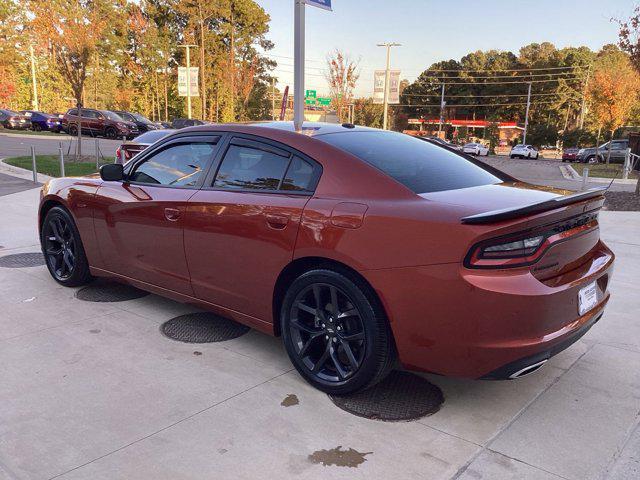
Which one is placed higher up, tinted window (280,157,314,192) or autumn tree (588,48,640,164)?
autumn tree (588,48,640,164)

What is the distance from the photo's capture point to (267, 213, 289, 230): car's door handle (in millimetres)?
3068

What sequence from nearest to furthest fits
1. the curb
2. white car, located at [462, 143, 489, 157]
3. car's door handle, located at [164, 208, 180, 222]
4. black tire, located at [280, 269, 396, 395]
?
black tire, located at [280, 269, 396, 395], car's door handle, located at [164, 208, 180, 222], the curb, white car, located at [462, 143, 489, 157]

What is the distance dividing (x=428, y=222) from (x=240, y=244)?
1.30 m

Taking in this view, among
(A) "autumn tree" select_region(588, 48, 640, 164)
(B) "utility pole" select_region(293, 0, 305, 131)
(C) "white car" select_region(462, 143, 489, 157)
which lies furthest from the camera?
(C) "white car" select_region(462, 143, 489, 157)

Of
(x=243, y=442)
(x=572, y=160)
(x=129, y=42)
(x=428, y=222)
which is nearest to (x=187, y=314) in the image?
(x=243, y=442)

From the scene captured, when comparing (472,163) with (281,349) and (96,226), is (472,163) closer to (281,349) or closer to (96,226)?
(281,349)

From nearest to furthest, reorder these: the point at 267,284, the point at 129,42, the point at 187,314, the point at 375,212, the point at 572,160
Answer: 1. the point at 375,212
2. the point at 267,284
3. the point at 187,314
4. the point at 572,160
5. the point at 129,42

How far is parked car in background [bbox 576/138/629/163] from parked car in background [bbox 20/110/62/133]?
34.1m

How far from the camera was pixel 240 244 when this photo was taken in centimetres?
332

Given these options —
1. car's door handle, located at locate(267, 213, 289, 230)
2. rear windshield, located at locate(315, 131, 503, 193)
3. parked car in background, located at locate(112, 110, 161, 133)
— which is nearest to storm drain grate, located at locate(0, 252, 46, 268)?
car's door handle, located at locate(267, 213, 289, 230)

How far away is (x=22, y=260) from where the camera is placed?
5793mm

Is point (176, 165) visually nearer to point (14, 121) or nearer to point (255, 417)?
point (255, 417)

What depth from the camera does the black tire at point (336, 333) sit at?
109 inches

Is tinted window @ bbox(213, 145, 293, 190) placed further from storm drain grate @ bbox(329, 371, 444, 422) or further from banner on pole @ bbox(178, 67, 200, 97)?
banner on pole @ bbox(178, 67, 200, 97)
